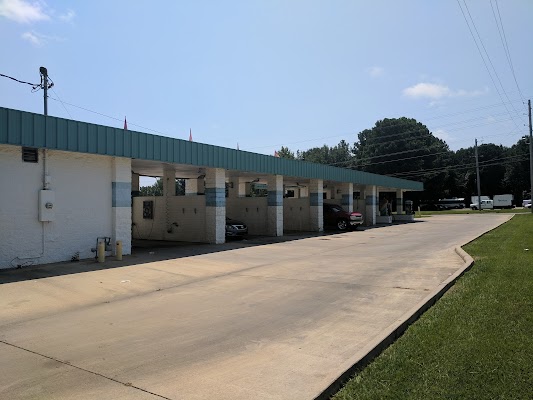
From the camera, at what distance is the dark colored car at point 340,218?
3005cm

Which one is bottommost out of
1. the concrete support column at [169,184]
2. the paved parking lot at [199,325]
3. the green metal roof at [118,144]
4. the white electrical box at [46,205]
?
the paved parking lot at [199,325]

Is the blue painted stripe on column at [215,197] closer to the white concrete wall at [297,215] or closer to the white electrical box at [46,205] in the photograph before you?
the white electrical box at [46,205]

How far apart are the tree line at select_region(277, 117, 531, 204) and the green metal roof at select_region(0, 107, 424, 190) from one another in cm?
6374

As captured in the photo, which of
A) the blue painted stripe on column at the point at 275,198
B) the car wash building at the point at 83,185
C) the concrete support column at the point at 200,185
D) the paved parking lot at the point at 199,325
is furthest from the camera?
the concrete support column at the point at 200,185

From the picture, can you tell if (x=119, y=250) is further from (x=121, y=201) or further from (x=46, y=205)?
(x=46, y=205)

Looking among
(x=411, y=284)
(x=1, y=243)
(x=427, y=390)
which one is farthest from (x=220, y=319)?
(x=1, y=243)

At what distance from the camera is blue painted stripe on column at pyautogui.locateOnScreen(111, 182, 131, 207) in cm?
1548

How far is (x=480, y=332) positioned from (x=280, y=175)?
64.8 feet

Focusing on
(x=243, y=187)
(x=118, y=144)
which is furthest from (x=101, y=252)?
(x=243, y=187)

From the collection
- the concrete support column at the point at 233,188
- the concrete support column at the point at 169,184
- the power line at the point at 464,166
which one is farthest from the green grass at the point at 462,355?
the power line at the point at 464,166

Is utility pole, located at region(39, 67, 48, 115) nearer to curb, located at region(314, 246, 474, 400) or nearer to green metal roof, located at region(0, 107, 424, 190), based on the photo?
green metal roof, located at region(0, 107, 424, 190)

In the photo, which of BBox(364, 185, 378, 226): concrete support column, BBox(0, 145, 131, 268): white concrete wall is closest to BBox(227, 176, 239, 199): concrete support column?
BBox(0, 145, 131, 268): white concrete wall

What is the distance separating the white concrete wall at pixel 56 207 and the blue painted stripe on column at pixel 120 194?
0.15 metres

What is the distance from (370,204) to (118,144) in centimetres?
2818
